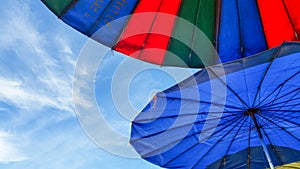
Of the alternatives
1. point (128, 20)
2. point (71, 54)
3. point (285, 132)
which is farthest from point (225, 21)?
point (71, 54)

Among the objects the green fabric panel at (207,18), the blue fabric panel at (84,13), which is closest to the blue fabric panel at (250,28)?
the green fabric panel at (207,18)

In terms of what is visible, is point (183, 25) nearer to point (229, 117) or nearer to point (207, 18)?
point (207, 18)

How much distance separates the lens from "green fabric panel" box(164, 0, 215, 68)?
9.02 ft

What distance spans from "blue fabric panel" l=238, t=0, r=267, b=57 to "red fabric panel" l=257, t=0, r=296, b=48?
5cm

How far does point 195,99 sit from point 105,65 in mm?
1172

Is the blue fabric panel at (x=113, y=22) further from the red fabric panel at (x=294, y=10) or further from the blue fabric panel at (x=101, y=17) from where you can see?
the red fabric panel at (x=294, y=10)

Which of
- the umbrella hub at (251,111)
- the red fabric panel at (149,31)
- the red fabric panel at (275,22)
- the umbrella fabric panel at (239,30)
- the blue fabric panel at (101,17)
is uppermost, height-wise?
the red fabric panel at (275,22)

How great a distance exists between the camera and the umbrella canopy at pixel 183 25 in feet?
8.72

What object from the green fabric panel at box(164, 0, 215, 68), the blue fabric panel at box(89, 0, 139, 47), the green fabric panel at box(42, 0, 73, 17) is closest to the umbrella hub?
the green fabric panel at box(164, 0, 215, 68)

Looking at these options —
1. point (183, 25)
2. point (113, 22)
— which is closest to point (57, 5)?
point (113, 22)

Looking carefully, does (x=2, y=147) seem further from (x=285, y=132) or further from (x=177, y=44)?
(x=285, y=132)

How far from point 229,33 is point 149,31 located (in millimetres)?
926

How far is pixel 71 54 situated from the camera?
10.5 feet

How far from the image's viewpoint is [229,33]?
2941 mm
